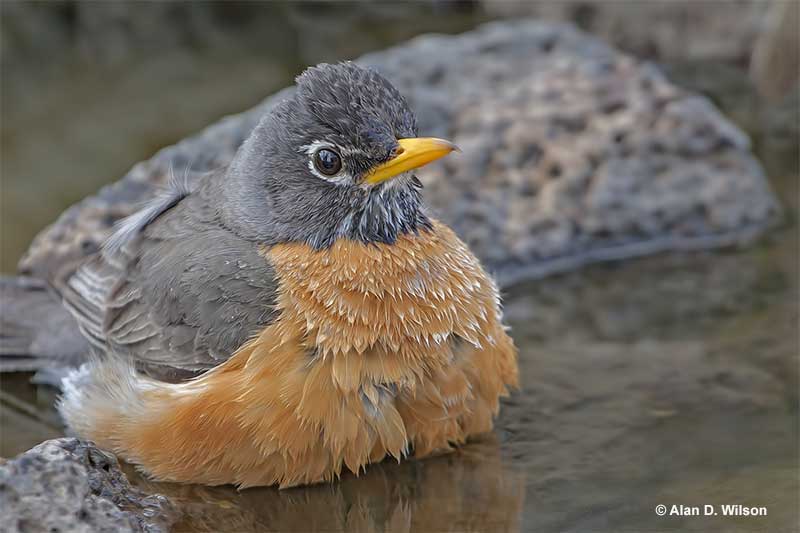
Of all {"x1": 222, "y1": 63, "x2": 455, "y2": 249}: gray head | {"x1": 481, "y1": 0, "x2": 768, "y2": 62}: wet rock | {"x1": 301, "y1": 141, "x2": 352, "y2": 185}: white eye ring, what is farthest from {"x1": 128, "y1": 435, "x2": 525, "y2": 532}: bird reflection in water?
{"x1": 481, "y1": 0, "x2": 768, "y2": 62}: wet rock

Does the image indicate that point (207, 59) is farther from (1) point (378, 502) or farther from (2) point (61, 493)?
(2) point (61, 493)

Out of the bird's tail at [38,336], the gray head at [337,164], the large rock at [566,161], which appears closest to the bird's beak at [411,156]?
the gray head at [337,164]

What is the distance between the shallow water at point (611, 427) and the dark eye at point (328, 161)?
1.66 meters

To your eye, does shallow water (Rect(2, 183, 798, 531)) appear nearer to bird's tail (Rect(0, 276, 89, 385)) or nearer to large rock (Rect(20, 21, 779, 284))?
bird's tail (Rect(0, 276, 89, 385))

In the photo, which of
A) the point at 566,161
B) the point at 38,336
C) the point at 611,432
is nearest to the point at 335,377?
the point at 611,432

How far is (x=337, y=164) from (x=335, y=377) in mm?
1093

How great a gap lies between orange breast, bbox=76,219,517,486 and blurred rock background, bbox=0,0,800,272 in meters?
4.33

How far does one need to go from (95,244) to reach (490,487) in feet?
11.5

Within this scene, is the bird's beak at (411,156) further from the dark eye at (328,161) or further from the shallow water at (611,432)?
the shallow water at (611,432)

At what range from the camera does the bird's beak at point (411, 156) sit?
549cm

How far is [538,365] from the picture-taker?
7.48 metres

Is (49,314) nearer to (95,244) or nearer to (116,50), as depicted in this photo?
(95,244)

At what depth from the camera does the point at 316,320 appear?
570cm

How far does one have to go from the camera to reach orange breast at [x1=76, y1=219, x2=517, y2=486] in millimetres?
5652
